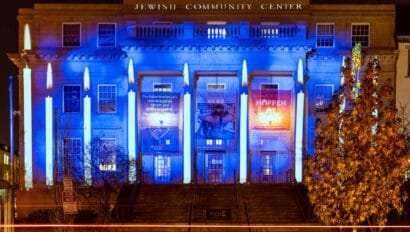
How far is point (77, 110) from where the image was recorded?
5175 centimetres

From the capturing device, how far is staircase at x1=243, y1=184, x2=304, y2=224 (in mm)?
40875

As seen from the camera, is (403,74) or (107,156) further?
(403,74)

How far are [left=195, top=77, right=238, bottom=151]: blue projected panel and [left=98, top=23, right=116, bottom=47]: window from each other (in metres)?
6.41

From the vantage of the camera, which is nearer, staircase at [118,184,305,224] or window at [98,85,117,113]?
staircase at [118,184,305,224]

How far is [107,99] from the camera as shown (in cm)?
5175

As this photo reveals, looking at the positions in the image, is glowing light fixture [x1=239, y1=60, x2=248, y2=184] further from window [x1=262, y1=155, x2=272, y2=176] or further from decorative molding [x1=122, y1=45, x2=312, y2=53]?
Result: window [x1=262, y1=155, x2=272, y2=176]

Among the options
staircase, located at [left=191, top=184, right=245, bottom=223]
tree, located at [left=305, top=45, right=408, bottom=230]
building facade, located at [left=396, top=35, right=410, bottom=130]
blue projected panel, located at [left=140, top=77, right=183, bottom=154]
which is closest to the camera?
tree, located at [left=305, top=45, right=408, bottom=230]

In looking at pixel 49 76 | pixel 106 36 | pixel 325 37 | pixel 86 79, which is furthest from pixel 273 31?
pixel 49 76

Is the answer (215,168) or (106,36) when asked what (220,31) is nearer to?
(106,36)

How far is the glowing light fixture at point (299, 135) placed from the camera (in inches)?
1954

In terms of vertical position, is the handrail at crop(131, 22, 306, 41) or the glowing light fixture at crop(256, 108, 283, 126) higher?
the handrail at crop(131, 22, 306, 41)

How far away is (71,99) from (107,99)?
7.69ft

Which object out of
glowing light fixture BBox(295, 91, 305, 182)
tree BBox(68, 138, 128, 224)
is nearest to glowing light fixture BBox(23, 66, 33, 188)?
tree BBox(68, 138, 128, 224)

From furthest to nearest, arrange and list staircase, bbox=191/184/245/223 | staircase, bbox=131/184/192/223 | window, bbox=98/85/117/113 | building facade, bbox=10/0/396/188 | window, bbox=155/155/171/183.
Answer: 1. window, bbox=98/85/117/113
2. window, bbox=155/155/171/183
3. building facade, bbox=10/0/396/188
4. staircase, bbox=131/184/192/223
5. staircase, bbox=191/184/245/223
